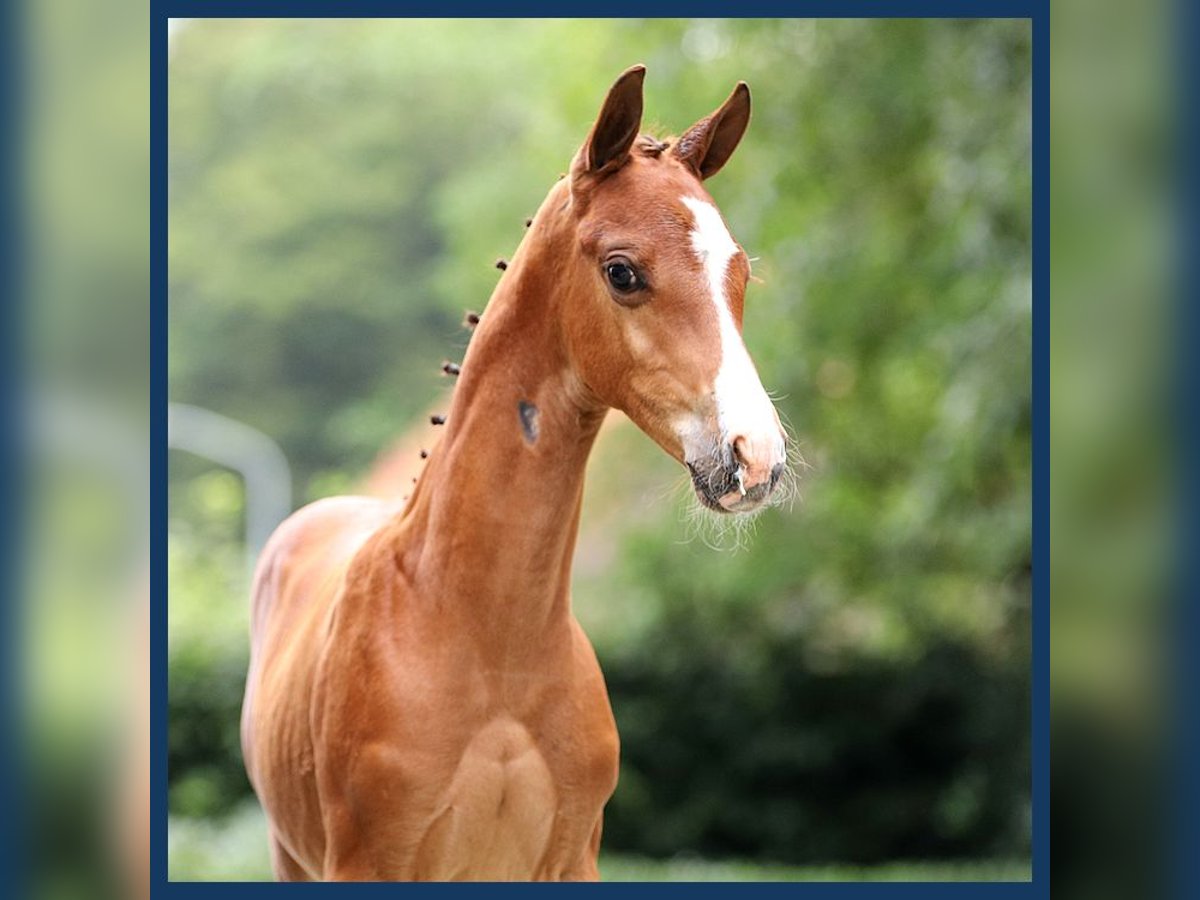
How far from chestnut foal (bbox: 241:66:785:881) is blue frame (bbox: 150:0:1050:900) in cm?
28

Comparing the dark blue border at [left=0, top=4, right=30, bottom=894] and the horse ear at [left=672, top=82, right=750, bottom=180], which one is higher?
the horse ear at [left=672, top=82, right=750, bottom=180]

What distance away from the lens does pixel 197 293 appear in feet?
55.5

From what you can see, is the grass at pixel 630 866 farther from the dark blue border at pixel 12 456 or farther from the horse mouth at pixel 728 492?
the dark blue border at pixel 12 456

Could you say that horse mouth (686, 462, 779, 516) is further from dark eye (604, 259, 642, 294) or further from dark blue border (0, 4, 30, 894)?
dark blue border (0, 4, 30, 894)

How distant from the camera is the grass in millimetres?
7496

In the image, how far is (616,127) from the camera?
96.0 inches

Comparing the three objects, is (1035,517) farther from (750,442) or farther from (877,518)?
(877,518)

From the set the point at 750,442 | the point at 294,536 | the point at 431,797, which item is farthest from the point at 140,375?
the point at 294,536

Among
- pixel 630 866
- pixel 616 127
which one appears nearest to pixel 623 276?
pixel 616 127

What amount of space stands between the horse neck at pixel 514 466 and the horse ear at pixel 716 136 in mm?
320

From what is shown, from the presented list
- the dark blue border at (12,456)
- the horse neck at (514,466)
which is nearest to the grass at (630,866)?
the horse neck at (514,466)

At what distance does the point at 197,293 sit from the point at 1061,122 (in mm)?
16059

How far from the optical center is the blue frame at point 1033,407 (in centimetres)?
190

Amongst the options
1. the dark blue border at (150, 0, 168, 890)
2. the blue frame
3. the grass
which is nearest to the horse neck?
the blue frame
